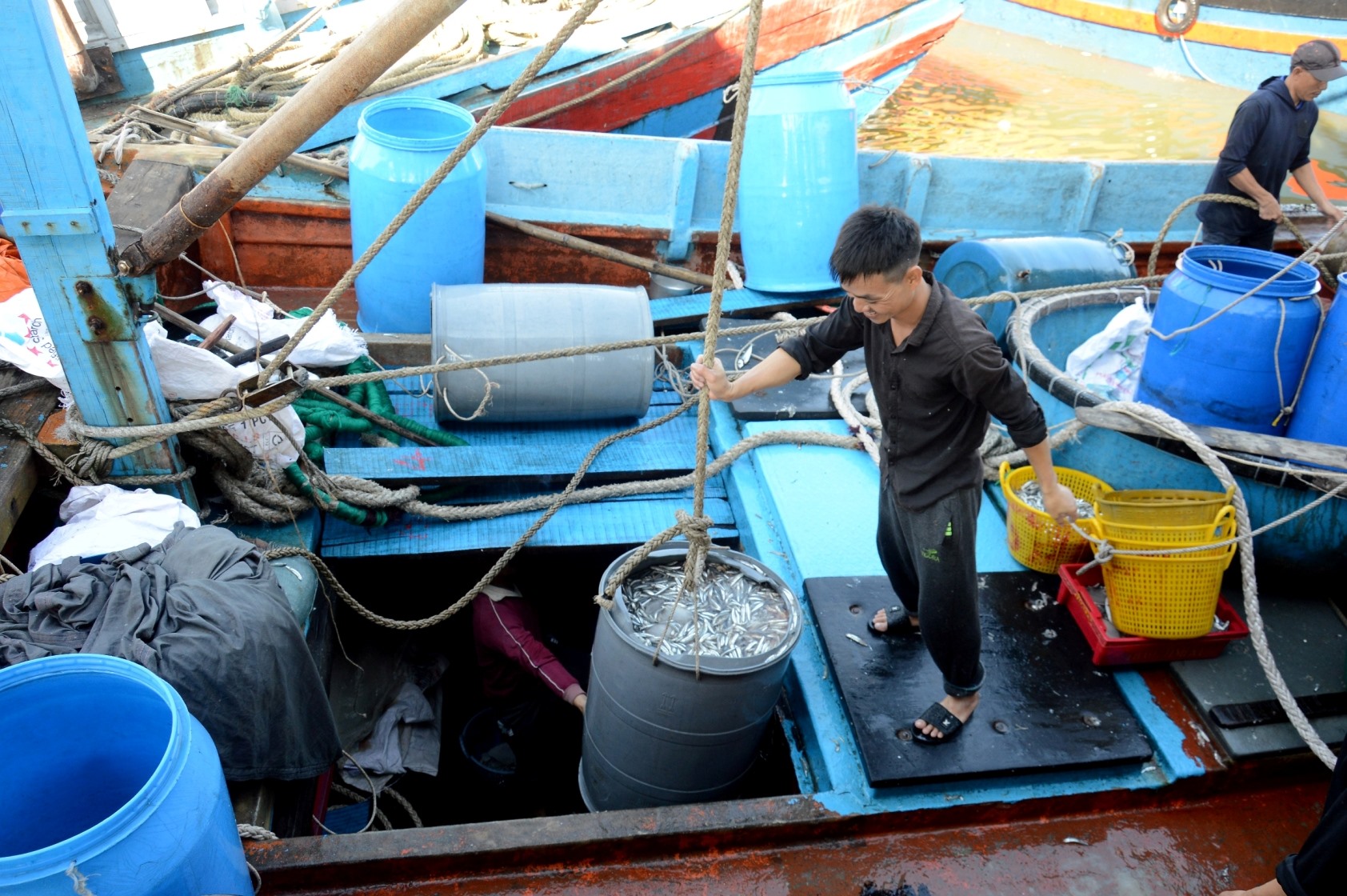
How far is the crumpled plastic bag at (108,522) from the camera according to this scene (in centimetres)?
294

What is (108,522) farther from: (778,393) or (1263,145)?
(1263,145)

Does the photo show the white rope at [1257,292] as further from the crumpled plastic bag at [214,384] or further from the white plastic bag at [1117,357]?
the crumpled plastic bag at [214,384]

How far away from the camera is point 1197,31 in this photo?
1698 centimetres

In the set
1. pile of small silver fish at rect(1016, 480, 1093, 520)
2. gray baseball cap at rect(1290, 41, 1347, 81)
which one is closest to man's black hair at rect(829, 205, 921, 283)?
pile of small silver fish at rect(1016, 480, 1093, 520)

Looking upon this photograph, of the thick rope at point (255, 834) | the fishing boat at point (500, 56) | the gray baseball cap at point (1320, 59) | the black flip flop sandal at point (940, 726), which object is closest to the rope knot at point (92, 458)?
the thick rope at point (255, 834)

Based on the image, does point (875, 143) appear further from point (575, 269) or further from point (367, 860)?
point (367, 860)

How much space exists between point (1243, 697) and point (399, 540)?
3.49 metres

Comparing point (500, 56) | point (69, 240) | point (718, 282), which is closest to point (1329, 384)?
point (718, 282)

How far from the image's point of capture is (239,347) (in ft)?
13.5

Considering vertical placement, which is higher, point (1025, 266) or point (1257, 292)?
point (1257, 292)

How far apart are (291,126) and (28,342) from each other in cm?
170

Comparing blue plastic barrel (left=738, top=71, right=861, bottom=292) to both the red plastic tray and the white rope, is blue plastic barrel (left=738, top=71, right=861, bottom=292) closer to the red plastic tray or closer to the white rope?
the white rope

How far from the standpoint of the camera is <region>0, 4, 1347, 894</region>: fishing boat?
108 inches

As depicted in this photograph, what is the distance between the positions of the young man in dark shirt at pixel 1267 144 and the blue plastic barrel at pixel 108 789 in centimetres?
603
